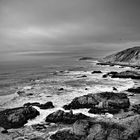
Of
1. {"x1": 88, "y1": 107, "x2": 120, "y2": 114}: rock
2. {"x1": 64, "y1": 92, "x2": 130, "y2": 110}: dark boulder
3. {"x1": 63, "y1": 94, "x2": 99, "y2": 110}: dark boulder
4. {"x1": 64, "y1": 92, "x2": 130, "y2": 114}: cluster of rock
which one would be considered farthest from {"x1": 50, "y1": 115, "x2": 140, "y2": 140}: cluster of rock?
{"x1": 63, "y1": 94, "x2": 99, "y2": 110}: dark boulder

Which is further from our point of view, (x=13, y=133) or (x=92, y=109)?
(x=92, y=109)

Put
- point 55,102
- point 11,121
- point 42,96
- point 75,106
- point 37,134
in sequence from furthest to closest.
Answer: point 42,96 → point 55,102 → point 75,106 → point 11,121 → point 37,134

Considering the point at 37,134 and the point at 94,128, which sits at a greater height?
the point at 94,128

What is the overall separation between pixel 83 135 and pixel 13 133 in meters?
7.35

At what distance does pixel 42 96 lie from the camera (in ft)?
106

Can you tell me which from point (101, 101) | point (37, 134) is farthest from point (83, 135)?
point (101, 101)

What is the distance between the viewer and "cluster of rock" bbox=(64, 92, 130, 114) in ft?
74.6

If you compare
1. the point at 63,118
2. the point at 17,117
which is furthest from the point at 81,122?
the point at 17,117

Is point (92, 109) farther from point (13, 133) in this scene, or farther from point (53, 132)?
point (13, 133)

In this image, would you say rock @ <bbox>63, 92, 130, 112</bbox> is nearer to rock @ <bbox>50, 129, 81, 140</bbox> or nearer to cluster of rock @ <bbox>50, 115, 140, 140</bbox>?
cluster of rock @ <bbox>50, 115, 140, 140</bbox>

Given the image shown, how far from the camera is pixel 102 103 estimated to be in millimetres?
23719

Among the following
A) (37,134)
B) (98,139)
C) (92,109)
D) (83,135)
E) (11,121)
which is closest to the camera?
(98,139)

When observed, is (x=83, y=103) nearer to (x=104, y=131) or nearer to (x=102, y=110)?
(x=102, y=110)

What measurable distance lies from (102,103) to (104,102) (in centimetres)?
40
